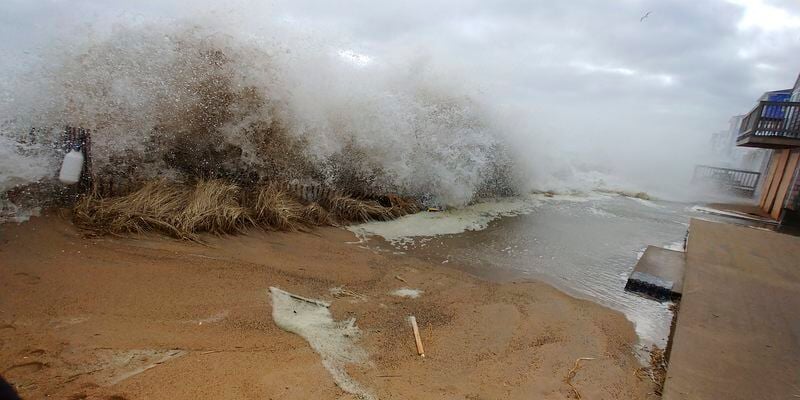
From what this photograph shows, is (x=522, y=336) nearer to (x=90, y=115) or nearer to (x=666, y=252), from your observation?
(x=666, y=252)

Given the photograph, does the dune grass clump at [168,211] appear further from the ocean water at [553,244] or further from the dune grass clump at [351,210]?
the ocean water at [553,244]

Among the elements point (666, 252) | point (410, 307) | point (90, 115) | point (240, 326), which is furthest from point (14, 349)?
point (666, 252)

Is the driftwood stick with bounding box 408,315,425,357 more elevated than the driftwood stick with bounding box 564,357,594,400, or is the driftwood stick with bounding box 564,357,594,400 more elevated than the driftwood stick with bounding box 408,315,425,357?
the driftwood stick with bounding box 564,357,594,400

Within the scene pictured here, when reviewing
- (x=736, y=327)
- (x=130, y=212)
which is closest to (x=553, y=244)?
(x=736, y=327)

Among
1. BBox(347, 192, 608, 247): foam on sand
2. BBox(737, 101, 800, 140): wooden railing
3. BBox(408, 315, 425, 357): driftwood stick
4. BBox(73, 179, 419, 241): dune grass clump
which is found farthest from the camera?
BBox(737, 101, 800, 140): wooden railing

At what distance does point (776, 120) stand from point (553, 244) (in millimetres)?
10022

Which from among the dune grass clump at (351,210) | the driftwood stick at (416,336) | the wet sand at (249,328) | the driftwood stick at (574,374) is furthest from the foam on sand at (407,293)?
the dune grass clump at (351,210)

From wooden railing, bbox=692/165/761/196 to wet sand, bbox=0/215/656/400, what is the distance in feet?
57.6

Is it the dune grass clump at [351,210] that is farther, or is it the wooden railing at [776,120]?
the wooden railing at [776,120]

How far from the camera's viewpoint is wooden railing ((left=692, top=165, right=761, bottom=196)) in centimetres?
1662

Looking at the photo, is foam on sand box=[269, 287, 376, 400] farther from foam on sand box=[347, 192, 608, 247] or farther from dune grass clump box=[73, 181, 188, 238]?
foam on sand box=[347, 192, 608, 247]

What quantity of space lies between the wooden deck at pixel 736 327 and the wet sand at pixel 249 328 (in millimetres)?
315

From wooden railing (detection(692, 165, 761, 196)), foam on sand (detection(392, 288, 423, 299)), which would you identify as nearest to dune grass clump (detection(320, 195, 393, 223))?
foam on sand (detection(392, 288, 423, 299))

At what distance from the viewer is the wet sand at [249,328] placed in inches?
81.4
